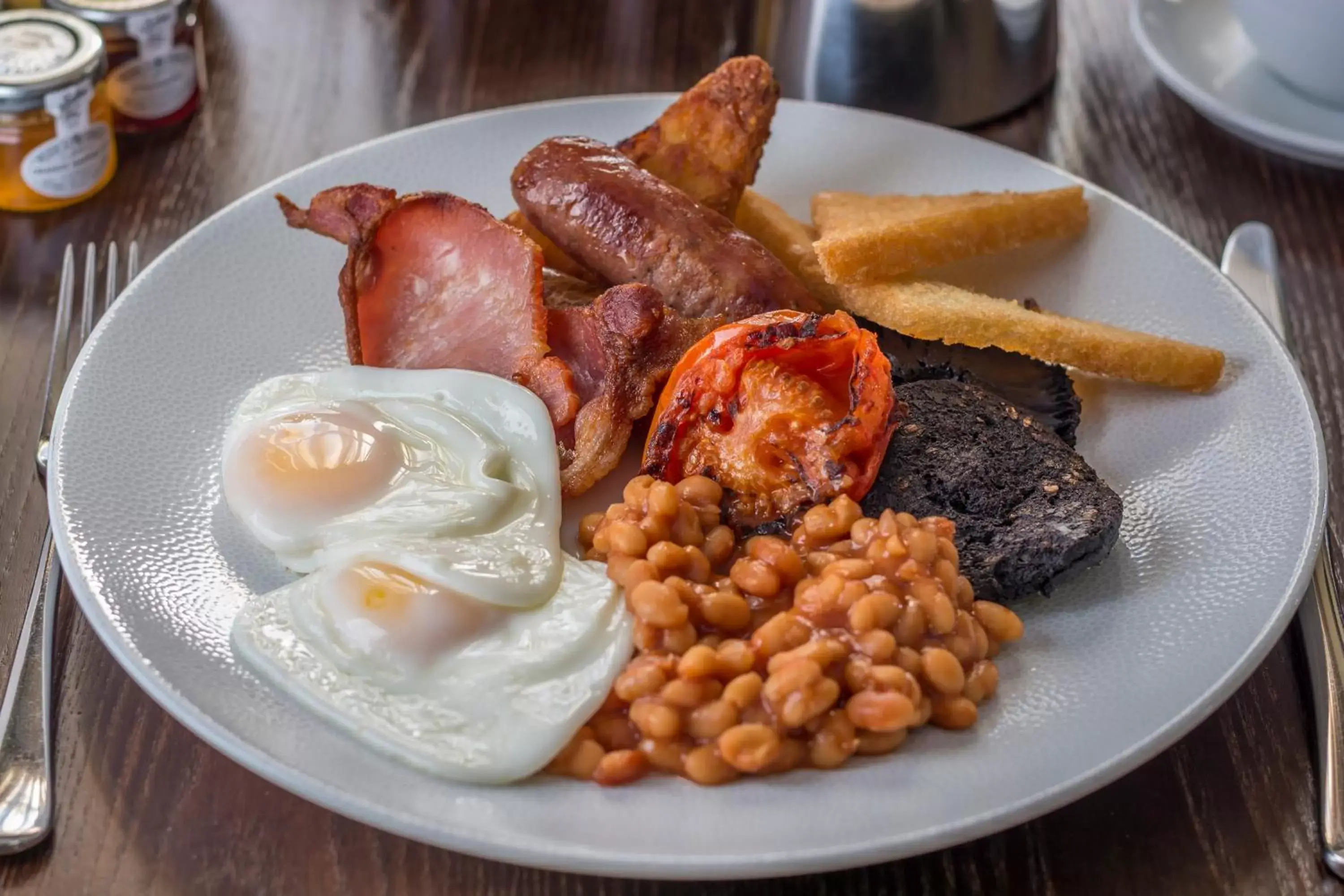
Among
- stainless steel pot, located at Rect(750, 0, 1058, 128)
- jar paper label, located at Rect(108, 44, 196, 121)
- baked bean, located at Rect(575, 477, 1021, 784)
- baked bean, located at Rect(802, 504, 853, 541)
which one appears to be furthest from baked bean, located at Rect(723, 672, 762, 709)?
jar paper label, located at Rect(108, 44, 196, 121)

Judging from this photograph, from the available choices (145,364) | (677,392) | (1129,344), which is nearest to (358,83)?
(145,364)

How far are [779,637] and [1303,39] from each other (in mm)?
2289

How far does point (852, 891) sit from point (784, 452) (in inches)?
26.5

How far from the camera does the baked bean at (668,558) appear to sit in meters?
1.99

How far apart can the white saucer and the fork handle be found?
280cm

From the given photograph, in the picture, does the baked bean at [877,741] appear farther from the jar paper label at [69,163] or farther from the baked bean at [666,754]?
the jar paper label at [69,163]

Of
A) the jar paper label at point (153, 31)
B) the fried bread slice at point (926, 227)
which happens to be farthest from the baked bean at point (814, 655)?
the jar paper label at point (153, 31)

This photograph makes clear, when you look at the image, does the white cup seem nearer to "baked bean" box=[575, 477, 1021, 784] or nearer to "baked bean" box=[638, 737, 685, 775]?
"baked bean" box=[575, 477, 1021, 784]

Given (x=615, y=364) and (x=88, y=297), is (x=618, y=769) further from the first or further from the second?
(x=88, y=297)

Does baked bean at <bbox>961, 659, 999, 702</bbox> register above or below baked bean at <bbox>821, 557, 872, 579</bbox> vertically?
below

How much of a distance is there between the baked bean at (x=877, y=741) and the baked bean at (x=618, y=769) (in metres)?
0.29

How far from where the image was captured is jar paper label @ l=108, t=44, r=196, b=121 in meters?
3.41

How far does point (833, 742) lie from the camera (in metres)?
1.80

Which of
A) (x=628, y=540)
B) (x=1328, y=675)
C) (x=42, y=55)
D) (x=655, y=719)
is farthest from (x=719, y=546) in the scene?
(x=42, y=55)
